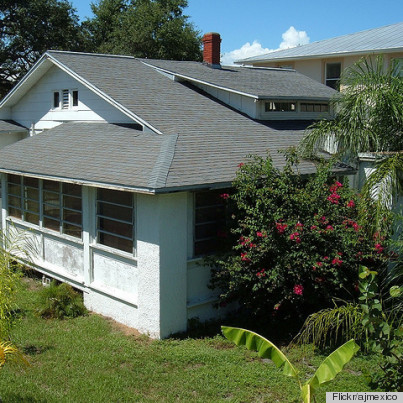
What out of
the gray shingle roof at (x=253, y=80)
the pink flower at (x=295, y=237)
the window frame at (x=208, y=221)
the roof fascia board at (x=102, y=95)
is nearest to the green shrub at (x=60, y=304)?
the window frame at (x=208, y=221)

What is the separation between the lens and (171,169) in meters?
9.32

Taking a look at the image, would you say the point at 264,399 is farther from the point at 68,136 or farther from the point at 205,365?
the point at 68,136

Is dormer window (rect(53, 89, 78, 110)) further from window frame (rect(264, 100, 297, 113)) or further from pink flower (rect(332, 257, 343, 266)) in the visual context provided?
pink flower (rect(332, 257, 343, 266))

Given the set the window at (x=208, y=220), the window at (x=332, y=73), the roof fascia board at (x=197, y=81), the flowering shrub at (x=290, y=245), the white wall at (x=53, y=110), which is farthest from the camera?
the window at (x=332, y=73)

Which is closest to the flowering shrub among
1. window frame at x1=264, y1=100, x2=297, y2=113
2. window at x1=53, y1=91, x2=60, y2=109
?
window frame at x1=264, y1=100, x2=297, y2=113

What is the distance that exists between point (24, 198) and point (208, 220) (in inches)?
225

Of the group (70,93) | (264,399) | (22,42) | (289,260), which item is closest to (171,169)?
(289,260)

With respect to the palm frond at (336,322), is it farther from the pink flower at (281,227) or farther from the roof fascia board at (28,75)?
the roof fascia board at (28,75)

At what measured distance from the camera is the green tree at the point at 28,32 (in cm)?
3788

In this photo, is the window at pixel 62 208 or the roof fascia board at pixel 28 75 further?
the roof fascia board at pixel 28 75

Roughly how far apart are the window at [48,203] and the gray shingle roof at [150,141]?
638 millimetres

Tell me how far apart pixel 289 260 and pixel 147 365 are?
285 centimetres

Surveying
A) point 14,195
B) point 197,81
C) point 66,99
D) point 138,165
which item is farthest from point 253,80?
point 14,195
